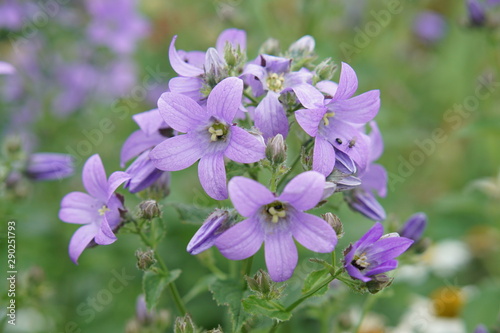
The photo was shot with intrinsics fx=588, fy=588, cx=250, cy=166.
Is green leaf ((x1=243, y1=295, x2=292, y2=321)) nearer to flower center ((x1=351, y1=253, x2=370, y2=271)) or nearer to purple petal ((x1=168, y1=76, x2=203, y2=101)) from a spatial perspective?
flower center ((x1=351, y1=253, x2=370, y2=271))

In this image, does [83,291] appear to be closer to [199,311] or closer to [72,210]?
[199,311]

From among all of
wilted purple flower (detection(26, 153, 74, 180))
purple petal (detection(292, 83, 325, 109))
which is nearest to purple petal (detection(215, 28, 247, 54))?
purple petal (detection(292, 83, 325, 109))

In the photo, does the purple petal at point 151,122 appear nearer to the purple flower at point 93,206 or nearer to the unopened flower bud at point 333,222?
the purple flower at point 93,206

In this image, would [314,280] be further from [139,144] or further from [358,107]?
[139,144]

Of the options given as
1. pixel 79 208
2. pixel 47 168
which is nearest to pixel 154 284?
pixel 79 208

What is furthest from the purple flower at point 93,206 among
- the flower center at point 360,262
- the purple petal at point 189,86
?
the flower center at point 360,262

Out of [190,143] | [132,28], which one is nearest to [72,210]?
[190,143]
